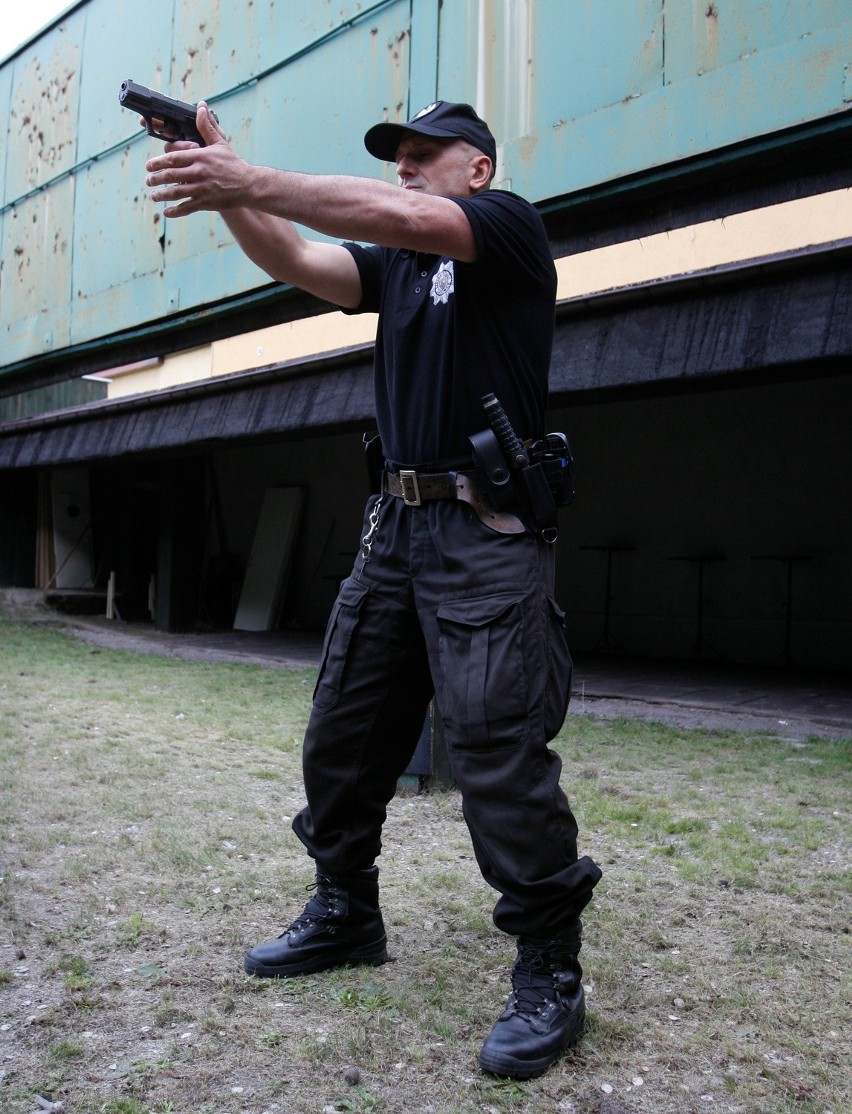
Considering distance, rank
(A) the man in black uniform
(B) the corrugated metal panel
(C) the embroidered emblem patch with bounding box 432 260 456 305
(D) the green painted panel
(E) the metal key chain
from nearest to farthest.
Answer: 1. (A) the man in black uniform
2. (C) the embroidered emblem patch with bounding box 432 260 456 305
3. (E) the metal key chain
4. (D) the green painted panel
5. (B) the corrugated metal panel

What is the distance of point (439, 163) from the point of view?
2186mm

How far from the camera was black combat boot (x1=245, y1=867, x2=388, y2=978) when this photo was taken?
227cm

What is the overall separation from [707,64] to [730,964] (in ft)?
16.1

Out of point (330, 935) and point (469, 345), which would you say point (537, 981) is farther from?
point (469, 345)

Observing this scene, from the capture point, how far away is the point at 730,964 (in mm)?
2352

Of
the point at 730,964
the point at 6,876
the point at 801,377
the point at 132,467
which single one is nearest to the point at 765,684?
the point at 801,377

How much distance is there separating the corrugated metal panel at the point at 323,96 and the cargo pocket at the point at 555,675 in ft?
13.5

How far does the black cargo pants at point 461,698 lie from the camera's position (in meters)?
1.93

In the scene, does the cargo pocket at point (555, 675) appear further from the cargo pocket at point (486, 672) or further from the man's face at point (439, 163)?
the man's face at point (439, 163)

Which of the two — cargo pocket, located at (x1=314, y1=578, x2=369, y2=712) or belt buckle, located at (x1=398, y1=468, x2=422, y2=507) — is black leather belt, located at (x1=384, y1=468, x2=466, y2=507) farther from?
cargo pocket, located at (x1=314, y1=578, x2=369, y2=712)

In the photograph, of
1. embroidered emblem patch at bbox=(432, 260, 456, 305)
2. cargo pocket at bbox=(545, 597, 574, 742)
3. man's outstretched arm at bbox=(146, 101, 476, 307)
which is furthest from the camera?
embroidered emblem patch at bbox=(432, 260, 456, 305)

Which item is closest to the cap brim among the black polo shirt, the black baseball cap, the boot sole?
the black baseball cap

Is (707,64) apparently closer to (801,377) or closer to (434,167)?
(801,377)

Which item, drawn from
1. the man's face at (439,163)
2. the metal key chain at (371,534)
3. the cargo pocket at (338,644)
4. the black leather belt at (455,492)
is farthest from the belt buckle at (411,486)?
the man's face at (439,163)
